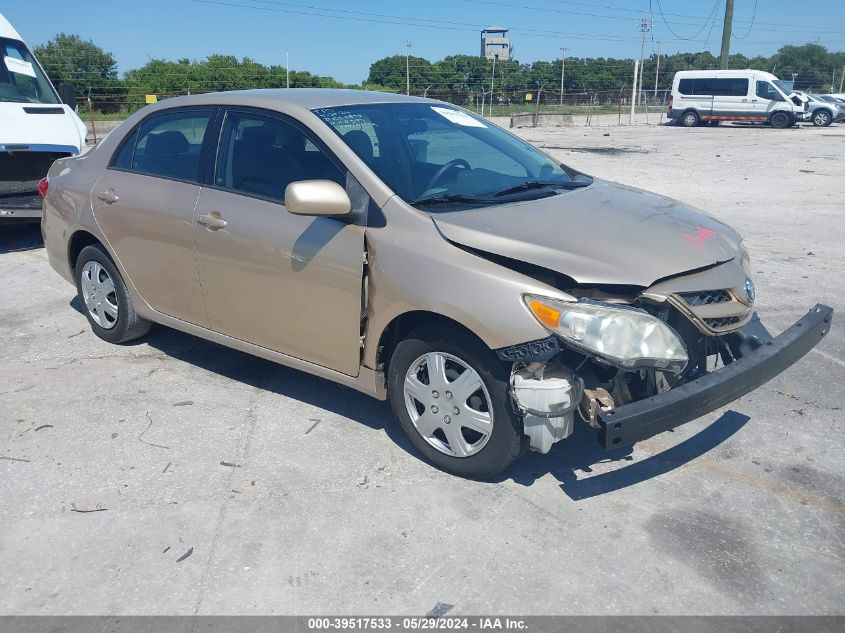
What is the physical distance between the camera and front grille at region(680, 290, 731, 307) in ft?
10.8

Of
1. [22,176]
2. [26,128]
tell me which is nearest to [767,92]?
[26,128]

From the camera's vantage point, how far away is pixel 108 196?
16.0 feet

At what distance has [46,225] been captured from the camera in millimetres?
5605

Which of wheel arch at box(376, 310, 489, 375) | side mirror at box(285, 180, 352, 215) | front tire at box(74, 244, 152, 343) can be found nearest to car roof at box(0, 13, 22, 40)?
front tire at box(74, 244, 152, 343)

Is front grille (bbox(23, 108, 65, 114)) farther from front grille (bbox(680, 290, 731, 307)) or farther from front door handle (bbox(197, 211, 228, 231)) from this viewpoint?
front grille (bbox(680, 290, 731, 307))

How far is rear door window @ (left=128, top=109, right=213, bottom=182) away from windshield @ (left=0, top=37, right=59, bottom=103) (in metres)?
5.13

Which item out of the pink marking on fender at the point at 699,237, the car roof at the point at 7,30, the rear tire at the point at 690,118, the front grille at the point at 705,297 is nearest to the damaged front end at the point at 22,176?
the car roof at the point at 7,30

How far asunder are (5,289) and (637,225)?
5953mm

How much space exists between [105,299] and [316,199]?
2.55 metres

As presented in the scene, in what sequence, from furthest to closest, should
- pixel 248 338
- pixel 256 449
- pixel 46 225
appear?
pixel 46 225
pixel 248 338
pixel 256 449

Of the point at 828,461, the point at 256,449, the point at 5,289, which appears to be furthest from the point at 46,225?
the point at 828,461

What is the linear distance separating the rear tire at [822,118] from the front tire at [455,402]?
3542 centimetres

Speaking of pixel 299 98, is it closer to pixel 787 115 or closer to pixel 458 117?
pixel 458 117

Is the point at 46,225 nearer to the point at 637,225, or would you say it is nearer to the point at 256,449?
the point at 256,449
